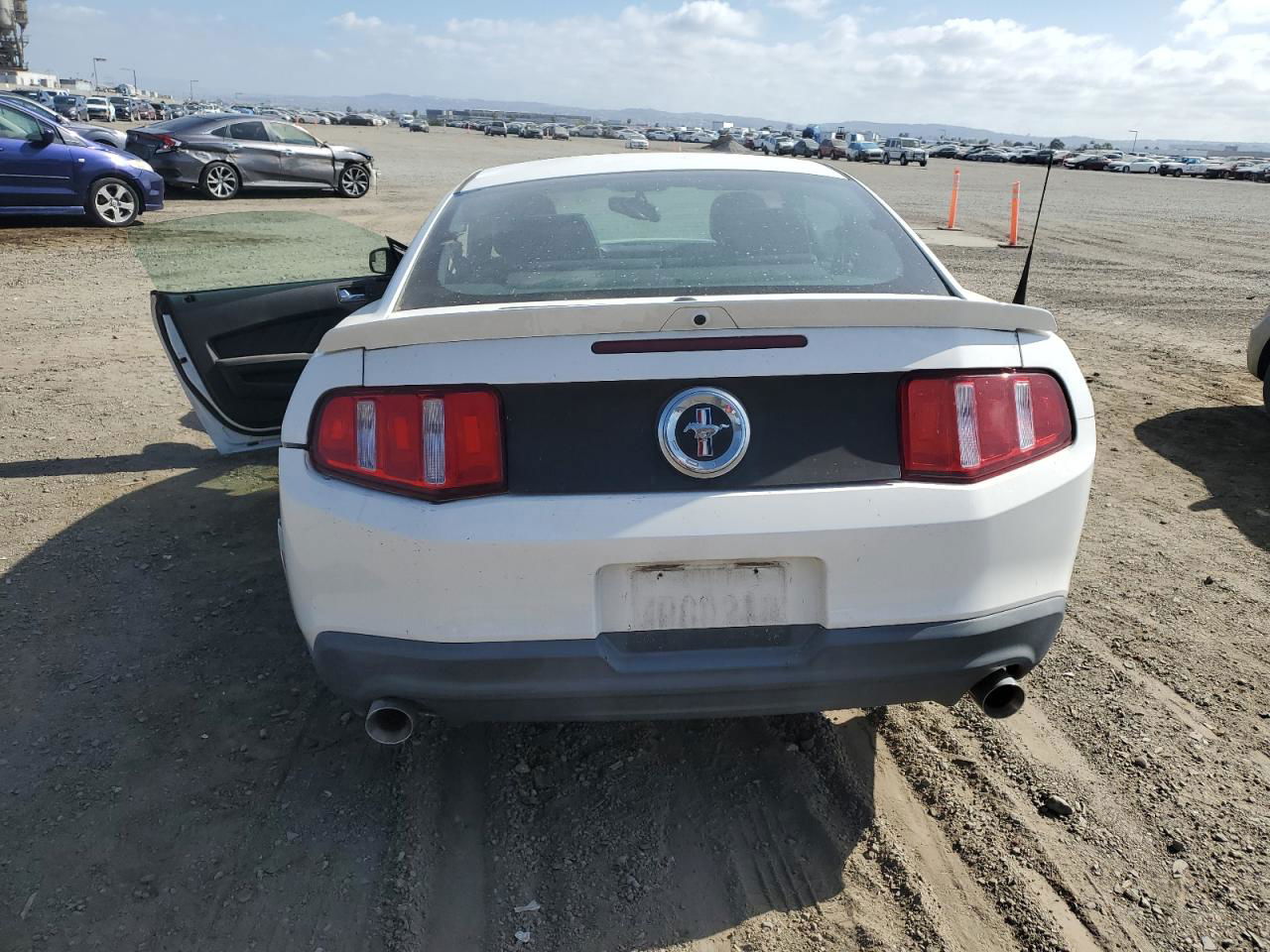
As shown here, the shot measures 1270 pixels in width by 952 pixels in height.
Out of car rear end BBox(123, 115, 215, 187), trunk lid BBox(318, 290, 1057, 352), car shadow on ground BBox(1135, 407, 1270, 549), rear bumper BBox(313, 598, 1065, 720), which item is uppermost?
trunk lid BBox(318, 290, 1057, 352)

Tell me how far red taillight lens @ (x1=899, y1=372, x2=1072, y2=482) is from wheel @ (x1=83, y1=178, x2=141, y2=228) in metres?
14.8

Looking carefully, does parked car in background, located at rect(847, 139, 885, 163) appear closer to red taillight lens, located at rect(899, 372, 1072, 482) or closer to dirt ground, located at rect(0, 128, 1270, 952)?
dirt ground, located at rect(0, 128, 1270, 952)

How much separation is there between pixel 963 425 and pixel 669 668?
2.86ft

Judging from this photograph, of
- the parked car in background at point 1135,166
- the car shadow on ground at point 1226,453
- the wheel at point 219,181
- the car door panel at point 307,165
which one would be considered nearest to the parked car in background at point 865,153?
the parked car in background at point 1135,166

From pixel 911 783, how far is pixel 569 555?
1.33m

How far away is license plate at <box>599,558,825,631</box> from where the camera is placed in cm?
219

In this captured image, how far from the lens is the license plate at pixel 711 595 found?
2191mm

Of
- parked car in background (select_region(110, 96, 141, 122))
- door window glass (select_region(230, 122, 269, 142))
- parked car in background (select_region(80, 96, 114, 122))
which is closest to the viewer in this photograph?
door window glass (select_region(230, 122, 269, 142))

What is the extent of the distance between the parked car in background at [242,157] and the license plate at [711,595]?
19.1 m

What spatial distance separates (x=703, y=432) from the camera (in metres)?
2.19

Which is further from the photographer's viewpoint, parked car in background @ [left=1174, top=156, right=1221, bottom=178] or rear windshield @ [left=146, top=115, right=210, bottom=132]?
parked car in background @ [left=1174, top=156, right=1221, bottom=178]

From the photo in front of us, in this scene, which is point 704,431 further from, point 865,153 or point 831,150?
point 865,153

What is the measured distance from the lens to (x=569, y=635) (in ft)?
7.22

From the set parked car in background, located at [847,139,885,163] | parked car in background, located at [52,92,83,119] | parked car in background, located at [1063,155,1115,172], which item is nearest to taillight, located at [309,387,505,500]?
parked car in background, located at [52,92,83,119]
